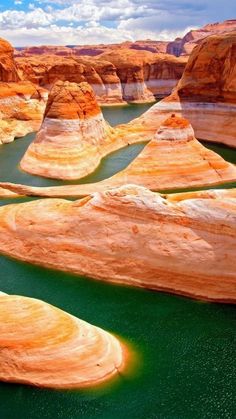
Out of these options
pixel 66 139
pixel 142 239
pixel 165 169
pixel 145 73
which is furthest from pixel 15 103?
pixel 142 239

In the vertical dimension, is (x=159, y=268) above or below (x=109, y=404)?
above

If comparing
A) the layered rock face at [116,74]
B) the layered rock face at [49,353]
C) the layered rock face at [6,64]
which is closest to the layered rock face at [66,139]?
the layered rock face at [49,353]

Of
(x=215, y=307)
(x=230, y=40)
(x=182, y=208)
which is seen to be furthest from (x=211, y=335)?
(x=230, y=40)

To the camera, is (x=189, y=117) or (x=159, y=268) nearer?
(x=159, y=268)

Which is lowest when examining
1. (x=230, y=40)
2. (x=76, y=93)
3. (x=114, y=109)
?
(x=114, y=109)

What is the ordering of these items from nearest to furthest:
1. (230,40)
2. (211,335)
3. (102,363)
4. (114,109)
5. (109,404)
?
1. (109,404)
2. (102,363)
3. (211,335)
4. (230,40)
5. (114,109)

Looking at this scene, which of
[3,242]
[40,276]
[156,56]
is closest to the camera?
[40,276]

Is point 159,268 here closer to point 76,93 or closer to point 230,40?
point 76,93

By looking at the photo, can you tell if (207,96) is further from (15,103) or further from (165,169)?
(15,103)
